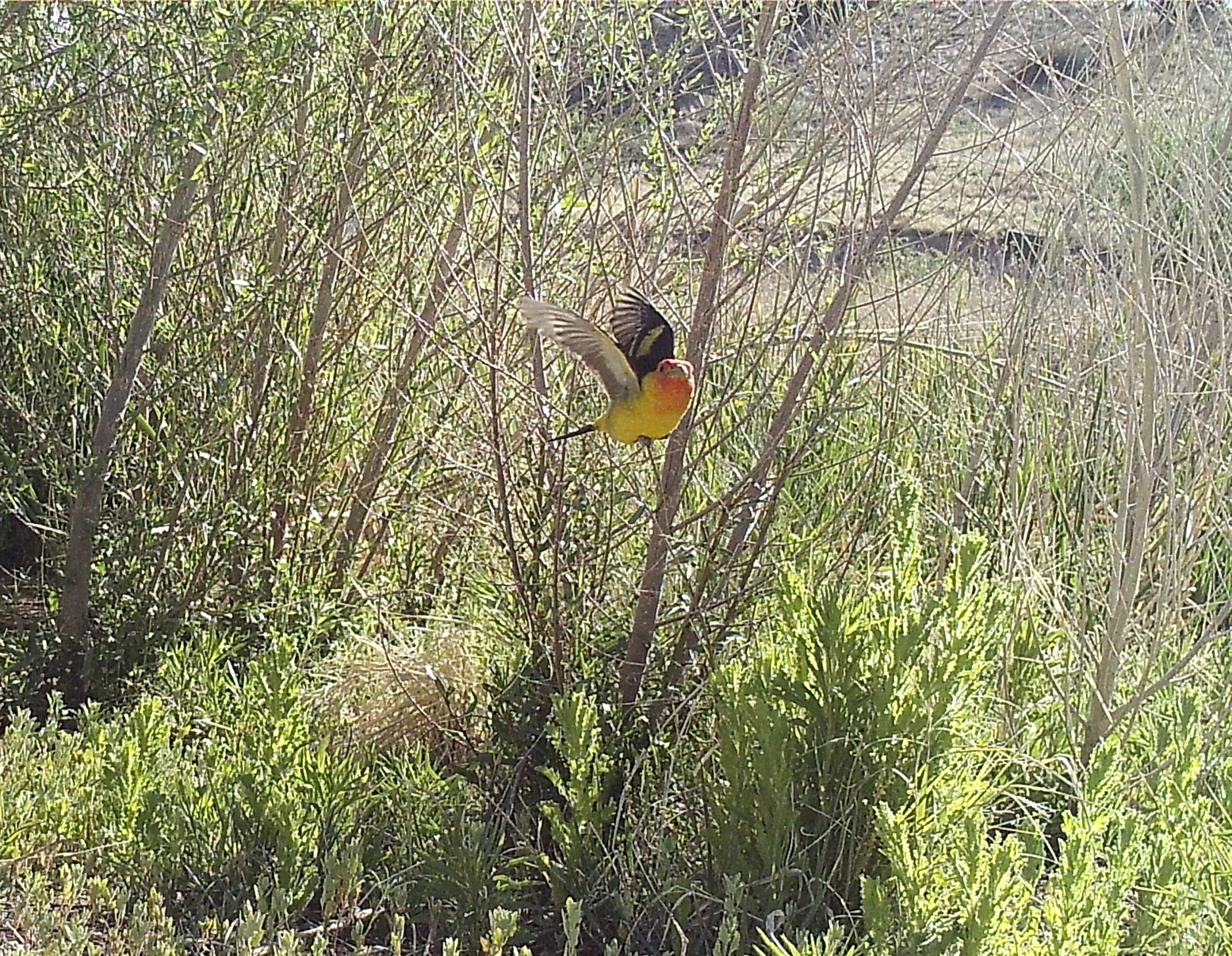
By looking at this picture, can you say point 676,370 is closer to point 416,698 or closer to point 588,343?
point 588,343

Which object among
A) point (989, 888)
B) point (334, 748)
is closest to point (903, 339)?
point (989, 888)

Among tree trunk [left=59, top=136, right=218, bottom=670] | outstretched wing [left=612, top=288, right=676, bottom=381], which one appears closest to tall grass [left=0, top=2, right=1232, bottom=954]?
tree trunk [left=59, top=136, right=218, bottom=670]

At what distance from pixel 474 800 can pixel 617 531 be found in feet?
2.41

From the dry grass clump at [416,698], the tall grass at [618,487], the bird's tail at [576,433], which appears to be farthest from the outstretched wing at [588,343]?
the dry grass clump at [416,698]

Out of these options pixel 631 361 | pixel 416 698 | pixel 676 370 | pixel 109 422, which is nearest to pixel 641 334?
pixel 631 361

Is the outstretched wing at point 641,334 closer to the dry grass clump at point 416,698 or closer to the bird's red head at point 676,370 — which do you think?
the bird's red head at point 676,370

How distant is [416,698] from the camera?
361 cm

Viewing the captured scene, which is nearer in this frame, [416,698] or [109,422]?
[416,698]

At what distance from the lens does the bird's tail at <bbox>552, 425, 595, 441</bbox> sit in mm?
2422

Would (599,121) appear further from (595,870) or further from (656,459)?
(595,870)

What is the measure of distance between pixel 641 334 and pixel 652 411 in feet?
0.58

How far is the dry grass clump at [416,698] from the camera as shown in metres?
3.44

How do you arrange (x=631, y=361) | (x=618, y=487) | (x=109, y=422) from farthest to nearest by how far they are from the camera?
1. (x=109, y=422)
2. (x=618, y=487)
3. (x=631, y=361)

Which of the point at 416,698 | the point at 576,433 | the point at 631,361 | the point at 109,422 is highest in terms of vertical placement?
the point at 109,422
